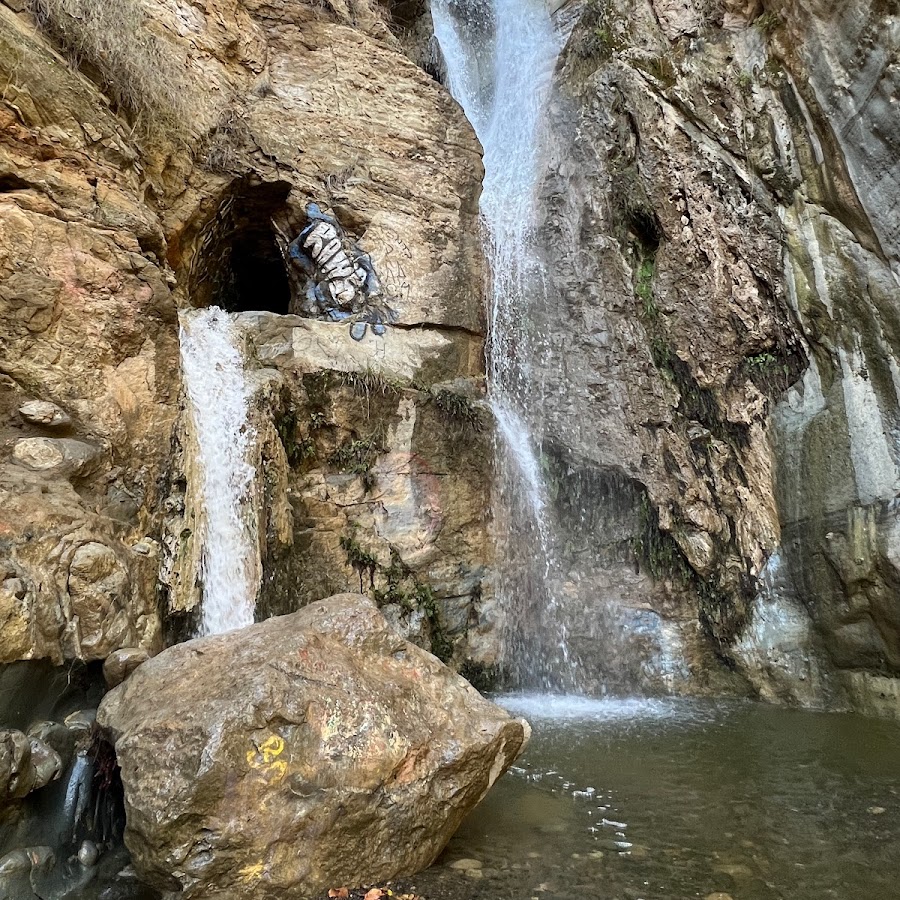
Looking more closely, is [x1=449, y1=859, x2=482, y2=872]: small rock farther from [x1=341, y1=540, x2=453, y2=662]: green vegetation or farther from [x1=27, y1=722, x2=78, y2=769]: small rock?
[x1=341, y1=540, x2=453, y2=662]: green vegetation

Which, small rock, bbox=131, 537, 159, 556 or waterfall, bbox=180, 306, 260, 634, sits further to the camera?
waterfall, bbox=180, 306, 260, 634

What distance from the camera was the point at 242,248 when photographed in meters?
8.70

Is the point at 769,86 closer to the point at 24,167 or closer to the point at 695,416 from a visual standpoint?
the point at 695,416

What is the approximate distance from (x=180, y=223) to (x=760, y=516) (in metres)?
6.56

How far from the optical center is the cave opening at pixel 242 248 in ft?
25.2

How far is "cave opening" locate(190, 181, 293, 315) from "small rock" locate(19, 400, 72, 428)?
3466 mm

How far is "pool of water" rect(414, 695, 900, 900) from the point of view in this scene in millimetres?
3049

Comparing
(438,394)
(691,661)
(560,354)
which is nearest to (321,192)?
(438,394)

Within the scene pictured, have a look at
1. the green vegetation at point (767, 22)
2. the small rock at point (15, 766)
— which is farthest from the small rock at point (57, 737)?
the green vegetation at point (767, 22)

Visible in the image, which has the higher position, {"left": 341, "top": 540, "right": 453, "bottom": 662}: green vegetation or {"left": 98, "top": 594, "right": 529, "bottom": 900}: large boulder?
{"left": 341, "top": 540, "right": 453, "bottom": 662}: green vegetation

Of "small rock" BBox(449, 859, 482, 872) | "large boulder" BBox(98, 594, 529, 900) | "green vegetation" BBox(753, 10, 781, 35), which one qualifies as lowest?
"small rock" BBox(449, 859, 482, 872)

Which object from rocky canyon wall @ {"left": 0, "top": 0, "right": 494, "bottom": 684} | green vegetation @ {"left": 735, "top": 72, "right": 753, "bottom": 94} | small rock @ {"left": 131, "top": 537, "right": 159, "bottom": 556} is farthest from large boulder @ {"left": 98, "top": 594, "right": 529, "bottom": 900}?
green vegetation @ {"left": 735, "top": 72, "right": 753, "bottom": 94}

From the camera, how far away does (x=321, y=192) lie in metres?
7.98

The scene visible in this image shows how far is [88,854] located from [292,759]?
116 centimetres
